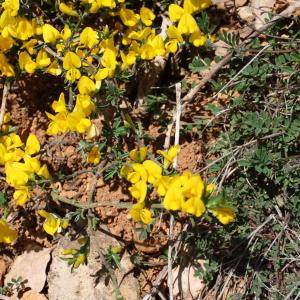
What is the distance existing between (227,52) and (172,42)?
0.37 meters

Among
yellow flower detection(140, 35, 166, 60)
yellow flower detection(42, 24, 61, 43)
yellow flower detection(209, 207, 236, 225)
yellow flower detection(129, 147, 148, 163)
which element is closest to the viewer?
yellow flower detection(209, 207, 236, 225)

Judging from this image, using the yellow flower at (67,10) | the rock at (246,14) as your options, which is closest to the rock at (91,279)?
the yellow flower at (67,10)

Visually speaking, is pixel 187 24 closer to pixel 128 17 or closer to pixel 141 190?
pixel 128 17

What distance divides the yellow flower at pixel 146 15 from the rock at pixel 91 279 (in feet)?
4.13

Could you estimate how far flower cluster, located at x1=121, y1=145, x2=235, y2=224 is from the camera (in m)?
2.23

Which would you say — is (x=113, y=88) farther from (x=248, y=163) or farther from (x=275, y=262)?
(x=275, y=262)

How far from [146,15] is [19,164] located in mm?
1156

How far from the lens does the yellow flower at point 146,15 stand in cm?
315

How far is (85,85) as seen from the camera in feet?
9.19

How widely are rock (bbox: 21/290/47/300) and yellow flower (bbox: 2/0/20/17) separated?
5.33 ft

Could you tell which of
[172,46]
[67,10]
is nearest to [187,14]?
[172,46]

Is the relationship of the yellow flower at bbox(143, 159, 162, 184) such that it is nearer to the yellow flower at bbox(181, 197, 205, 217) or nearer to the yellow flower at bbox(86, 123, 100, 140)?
the yellow flower at bbox(181, 197, 205, 217)

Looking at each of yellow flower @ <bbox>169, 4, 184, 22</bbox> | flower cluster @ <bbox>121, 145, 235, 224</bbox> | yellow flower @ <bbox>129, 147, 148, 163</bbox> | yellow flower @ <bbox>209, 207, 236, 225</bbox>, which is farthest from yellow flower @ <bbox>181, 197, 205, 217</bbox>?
yellow flower @ <bbox>169, 4, 184, 22</bbox>

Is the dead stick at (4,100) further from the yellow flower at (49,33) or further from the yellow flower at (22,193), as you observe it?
the yellow flower at (22,193)
